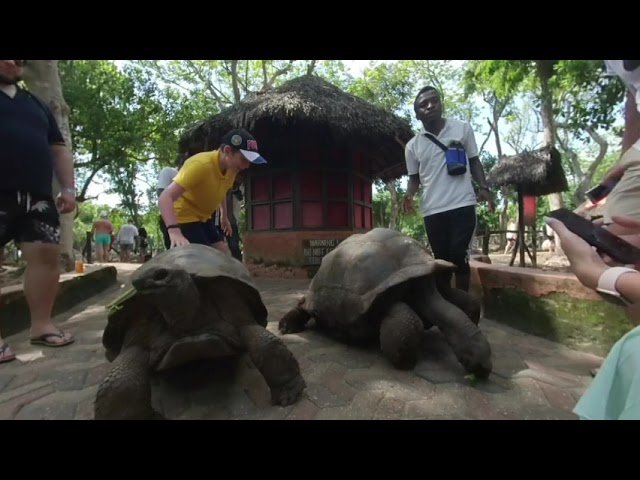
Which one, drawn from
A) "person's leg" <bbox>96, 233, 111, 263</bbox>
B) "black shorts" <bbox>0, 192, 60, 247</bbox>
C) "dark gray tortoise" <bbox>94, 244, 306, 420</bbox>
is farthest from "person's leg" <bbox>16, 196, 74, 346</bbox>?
"person's leg" <bbox>96, 233, 111, 263</bbox>

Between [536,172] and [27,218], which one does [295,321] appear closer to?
[27,218]

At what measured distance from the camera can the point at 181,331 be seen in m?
1.78

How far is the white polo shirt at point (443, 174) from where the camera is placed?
3.13 m

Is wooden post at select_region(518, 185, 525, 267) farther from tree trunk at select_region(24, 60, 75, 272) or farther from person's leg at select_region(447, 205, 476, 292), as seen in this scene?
tree trunk at select_region(24, 60, 75, 272)

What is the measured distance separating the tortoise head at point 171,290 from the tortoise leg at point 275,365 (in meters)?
0.34

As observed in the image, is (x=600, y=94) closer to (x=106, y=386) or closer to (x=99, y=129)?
(x=106, y=386)

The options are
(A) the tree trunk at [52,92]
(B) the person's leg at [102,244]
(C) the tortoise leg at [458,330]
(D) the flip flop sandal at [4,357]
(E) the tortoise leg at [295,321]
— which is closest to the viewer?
(C) the tortoise leg at [458,330]

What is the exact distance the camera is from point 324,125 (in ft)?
23.3

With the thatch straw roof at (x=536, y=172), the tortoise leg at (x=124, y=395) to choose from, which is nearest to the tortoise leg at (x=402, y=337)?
the tortoise leg at (x=124, y=395)

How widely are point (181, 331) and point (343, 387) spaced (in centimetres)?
93

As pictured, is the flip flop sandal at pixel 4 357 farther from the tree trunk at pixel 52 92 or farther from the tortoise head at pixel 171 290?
the tree trunk at pixel 52 92

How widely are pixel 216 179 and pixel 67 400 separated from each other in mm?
1722
